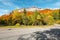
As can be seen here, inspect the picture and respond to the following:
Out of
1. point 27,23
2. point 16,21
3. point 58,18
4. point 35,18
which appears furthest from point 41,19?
point 58,18

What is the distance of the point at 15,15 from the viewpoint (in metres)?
44.2

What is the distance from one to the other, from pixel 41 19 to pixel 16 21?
9.35 metres

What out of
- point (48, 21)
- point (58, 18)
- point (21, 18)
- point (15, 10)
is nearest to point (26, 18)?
point (21, 18)

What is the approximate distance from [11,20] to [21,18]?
4051mm

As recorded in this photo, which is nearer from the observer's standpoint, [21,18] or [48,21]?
[21,18]

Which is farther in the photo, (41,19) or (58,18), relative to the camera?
(58,18)

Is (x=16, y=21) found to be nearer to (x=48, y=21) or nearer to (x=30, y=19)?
(x=30, y=19)

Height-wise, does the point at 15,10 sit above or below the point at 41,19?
above

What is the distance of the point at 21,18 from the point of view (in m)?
44.3

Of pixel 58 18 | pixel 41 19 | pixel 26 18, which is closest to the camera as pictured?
pixel 26 18

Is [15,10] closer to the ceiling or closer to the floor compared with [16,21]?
closer to the ceiling

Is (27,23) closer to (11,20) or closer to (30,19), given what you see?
(30,19)

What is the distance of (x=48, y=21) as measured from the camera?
4791 cm

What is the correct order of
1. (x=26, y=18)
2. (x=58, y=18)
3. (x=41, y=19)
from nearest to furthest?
(x=26, y=18) < (x=41, y=19) < (x=58, y=18)
